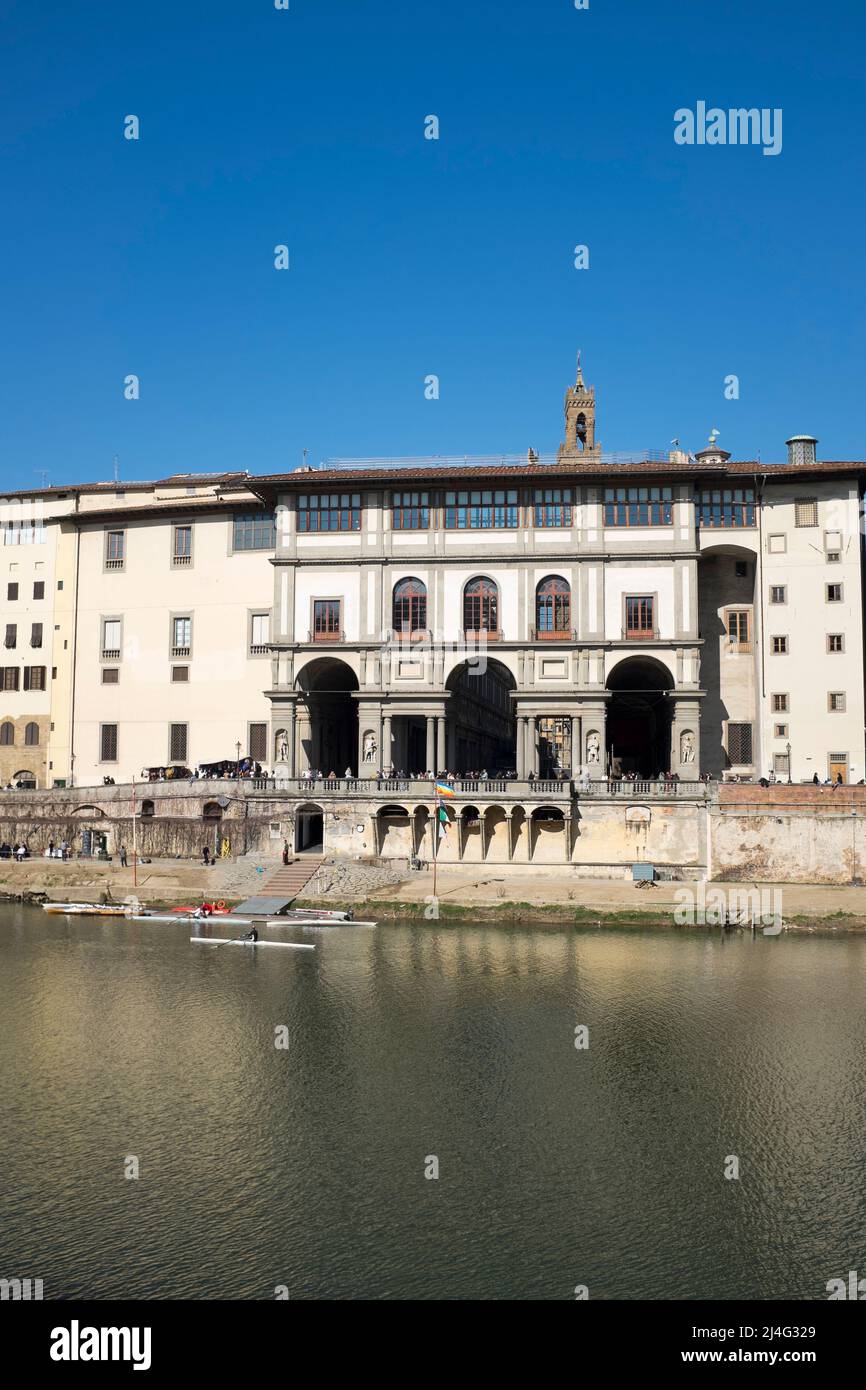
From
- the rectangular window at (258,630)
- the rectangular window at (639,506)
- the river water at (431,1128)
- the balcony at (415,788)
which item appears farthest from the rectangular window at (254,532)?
the river water at (431,1128)

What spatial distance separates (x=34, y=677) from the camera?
74.8m

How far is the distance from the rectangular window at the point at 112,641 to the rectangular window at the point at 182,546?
5.82 metres

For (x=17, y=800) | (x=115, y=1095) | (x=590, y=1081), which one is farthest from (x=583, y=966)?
(x=17, y=800)

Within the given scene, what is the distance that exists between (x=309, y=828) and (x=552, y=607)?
19.1m

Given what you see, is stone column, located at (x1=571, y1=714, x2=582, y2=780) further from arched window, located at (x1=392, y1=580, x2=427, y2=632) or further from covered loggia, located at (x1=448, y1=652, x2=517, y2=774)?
arched window, located at (x1=392, y1=580, x2=427, y2=632)

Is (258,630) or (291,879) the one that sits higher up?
(258,630)

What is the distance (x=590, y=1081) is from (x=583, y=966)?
13.9m

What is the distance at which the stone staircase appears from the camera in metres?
55.9

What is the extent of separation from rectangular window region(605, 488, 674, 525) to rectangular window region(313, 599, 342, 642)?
660 inches

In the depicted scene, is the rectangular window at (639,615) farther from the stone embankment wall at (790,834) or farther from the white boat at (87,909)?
the white boat at (87,909)

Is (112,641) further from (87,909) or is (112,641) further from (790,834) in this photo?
(790,834)

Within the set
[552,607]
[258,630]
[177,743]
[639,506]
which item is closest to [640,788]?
[552,607]

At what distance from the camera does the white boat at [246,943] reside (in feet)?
149
